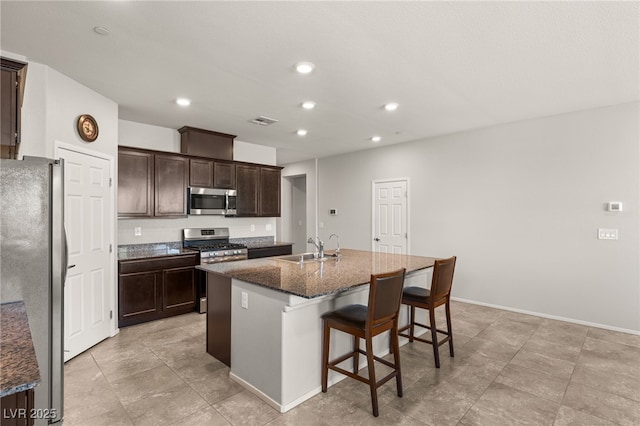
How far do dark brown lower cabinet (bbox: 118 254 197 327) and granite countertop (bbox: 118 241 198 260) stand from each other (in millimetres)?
137

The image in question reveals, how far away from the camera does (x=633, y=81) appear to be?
3.17m

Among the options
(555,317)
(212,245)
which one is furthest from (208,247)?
(555,317)

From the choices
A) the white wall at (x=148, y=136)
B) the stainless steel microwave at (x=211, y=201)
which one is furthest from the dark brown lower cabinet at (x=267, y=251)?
the white wall at (x=148, y=136)

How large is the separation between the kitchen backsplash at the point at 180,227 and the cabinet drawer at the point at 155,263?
661 mm

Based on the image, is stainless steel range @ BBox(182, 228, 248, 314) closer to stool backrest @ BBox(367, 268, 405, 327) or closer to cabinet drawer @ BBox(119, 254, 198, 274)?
cabinet drawer @ BBox(119, 254, 198, 274)

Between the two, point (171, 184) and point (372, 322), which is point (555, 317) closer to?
point (372, 322)

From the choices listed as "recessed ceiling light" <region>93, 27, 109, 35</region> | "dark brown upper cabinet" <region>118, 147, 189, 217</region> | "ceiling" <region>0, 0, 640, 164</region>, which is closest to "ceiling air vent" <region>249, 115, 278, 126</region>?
"ceiling" <region>0, 0, 640, 164</region>

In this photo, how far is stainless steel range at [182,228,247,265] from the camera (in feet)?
15.0

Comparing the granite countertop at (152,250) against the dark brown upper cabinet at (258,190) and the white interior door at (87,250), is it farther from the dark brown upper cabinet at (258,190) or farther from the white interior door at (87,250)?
the dark brown upper cabinet at (258,190)

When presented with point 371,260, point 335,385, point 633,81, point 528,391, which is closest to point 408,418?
point 335,385

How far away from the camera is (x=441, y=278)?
2924mm

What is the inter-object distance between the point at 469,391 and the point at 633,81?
3325 millimetres

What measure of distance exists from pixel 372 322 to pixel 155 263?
10.2 ft

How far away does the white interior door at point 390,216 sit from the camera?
5852 mm
